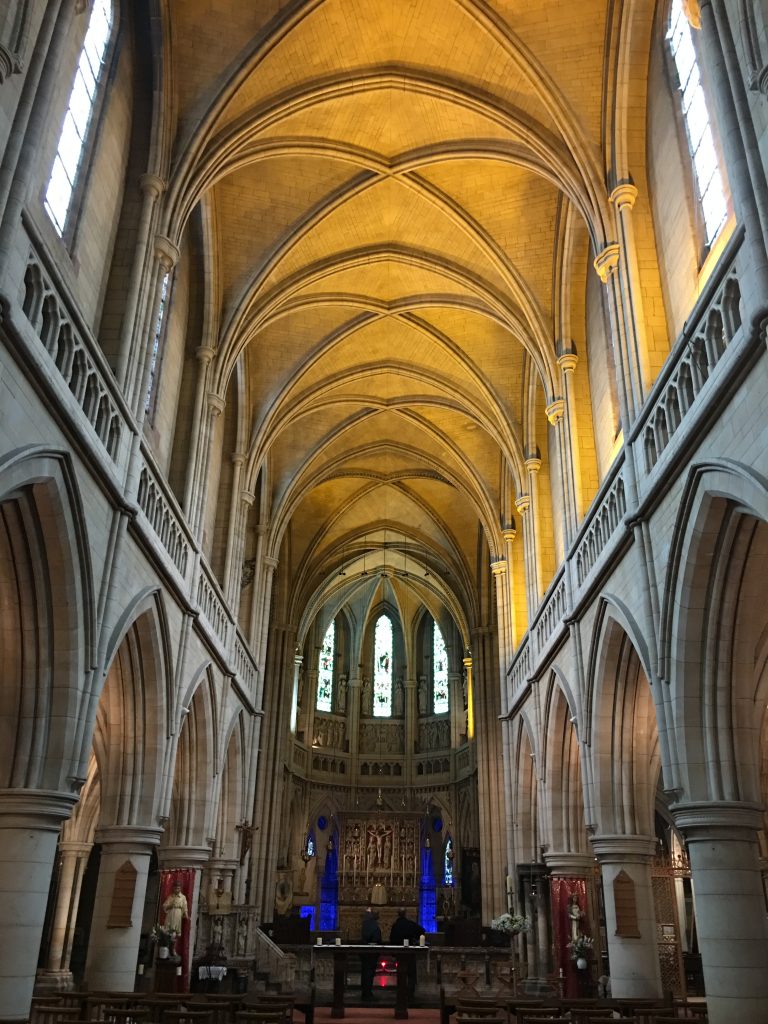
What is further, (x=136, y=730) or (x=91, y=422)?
(x=136, y=730)

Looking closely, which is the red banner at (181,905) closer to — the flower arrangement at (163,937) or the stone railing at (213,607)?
the flower arrangement at (163,937)

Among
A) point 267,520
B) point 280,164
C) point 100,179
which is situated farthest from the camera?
point 267,520

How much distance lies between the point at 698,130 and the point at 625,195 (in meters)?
2.04

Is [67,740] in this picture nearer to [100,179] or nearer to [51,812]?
[51,812]

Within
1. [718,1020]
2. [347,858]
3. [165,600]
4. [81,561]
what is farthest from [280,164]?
[347,858]

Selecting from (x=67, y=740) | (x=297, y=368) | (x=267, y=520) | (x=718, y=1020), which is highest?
(x=297, y=368)

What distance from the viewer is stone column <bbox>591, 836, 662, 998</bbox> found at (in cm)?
1238

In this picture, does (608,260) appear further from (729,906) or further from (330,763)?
(330,763)

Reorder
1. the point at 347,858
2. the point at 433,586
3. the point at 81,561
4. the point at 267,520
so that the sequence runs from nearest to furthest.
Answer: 1. the point at 81,561
2. the point at 267,520
3. the point at 347,858
4. the point at 433,586

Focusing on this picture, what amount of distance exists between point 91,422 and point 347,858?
25.9 meters

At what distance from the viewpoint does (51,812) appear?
31.1 feet

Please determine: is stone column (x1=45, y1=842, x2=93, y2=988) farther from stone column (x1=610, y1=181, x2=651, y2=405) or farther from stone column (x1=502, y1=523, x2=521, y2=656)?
stone column (x1=610, y1=181, x2=651, y2=405)

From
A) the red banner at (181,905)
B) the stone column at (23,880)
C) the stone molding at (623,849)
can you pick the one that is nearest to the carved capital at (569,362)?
the stone molding at (623,849)

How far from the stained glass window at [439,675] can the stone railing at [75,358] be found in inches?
1085
